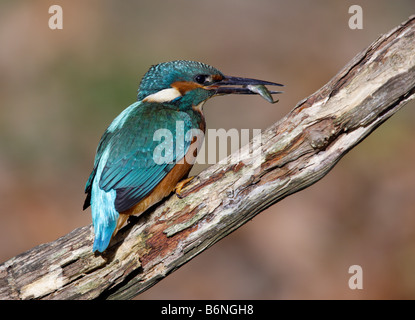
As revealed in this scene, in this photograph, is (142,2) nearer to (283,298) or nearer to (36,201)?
(36,201)

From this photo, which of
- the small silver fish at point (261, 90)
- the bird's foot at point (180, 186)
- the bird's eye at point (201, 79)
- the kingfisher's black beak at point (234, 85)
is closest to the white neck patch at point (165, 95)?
the bird's eye at point (201, 79)

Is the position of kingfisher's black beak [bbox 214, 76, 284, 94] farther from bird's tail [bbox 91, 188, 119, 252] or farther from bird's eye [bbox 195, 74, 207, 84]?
bird's tail [bbox 91, 188, 119, 252]

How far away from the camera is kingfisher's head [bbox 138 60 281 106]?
3219mm

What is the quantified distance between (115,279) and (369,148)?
346 centimetres

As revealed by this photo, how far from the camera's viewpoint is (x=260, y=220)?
4.97 metres

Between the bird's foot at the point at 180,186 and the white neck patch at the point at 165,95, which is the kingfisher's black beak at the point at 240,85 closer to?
the white neck patch at the point at 165,95

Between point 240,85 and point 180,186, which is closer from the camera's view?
point 180,186

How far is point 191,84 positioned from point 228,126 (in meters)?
2.32

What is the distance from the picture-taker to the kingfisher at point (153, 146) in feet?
9.04

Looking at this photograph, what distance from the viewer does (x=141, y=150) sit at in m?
2.88

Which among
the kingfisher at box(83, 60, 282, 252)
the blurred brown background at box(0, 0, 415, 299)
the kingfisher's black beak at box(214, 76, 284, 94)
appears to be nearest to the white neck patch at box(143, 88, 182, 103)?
the kingfisher at box(83, 60, 282, 252)

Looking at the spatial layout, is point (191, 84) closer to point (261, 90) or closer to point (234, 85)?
point (234, 85)

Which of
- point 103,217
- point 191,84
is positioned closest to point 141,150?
point 103,217
